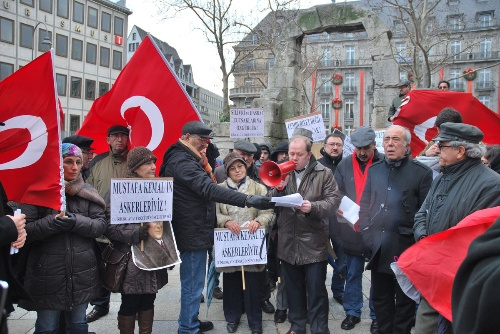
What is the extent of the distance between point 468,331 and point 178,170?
331 centimetres

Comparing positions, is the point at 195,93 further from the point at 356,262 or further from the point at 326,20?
the point at 356,262

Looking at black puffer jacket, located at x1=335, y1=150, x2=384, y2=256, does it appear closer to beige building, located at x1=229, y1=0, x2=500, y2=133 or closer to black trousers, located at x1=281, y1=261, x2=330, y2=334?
black trousers, located at x1=281, y1=261, x2=330, y2=334

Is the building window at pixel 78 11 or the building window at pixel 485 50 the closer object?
the building window at pixel 78 11

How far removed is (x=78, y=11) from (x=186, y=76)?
3959 centimetres

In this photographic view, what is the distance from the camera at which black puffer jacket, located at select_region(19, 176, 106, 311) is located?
131 inches

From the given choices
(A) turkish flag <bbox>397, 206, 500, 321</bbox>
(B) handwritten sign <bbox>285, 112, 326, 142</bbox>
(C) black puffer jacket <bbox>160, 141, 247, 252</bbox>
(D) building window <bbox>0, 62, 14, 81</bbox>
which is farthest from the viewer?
(D) building window <bbox>0, 62, 14, 81</bbox>

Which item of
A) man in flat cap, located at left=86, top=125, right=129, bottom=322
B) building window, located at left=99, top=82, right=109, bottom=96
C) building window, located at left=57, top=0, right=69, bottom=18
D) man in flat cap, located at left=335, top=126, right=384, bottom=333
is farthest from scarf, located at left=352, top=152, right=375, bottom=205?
building window, located at left=99, top=82, right=109, bottom=96

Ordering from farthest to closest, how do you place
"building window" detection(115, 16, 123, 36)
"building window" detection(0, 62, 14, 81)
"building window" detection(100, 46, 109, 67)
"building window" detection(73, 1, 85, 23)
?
1. "building window" detection(115, 16, 123, 36)
2. "building window" detection(100, 46, 109, 67)
3. "building window" detection(73, 1, 85, 23)
4. "building window" detection(0, 62, 14, 81)

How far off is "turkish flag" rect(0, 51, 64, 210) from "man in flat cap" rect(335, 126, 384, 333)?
3036mm

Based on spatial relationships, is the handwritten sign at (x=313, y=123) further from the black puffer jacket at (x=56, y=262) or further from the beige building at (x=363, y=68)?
the beige building at (x=363, y=68)

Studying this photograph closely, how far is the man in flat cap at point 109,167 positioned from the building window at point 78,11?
42975 millimetres

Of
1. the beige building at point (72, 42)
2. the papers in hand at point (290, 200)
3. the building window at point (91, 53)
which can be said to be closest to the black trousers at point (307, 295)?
the papers in hand at point (290, 200)

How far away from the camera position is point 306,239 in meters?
4.27

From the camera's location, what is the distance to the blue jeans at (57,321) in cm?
348
